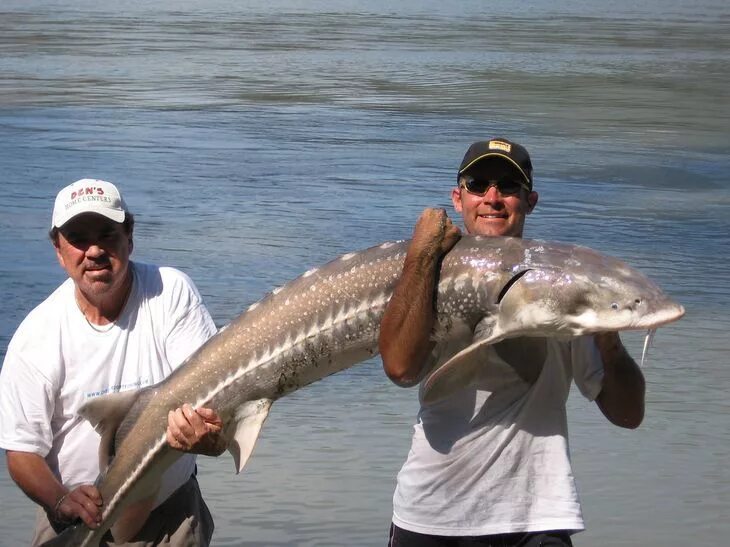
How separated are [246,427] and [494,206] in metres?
0.92

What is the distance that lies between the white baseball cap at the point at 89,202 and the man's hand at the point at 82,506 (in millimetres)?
761

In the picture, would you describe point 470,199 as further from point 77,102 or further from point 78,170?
point 77,102

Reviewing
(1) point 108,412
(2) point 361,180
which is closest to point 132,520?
(1) point 108,412

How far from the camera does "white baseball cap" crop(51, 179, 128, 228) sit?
14.0 feet

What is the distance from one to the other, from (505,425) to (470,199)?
0.61 metres

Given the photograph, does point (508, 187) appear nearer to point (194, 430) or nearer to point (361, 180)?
point (194, 430)

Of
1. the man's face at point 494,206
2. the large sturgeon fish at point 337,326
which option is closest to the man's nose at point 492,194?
the man's face at point 494,206

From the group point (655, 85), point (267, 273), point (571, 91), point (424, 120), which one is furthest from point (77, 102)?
point (267, 273)

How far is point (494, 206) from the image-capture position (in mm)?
3984

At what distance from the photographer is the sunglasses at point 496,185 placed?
3979mm

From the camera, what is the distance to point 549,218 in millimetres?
12875

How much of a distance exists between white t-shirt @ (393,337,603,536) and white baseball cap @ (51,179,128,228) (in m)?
1.07

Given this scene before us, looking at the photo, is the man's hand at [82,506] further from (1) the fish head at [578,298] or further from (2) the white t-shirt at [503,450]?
(1) the fish head at [578,298]

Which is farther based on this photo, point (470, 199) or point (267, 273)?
point (267, 273)
